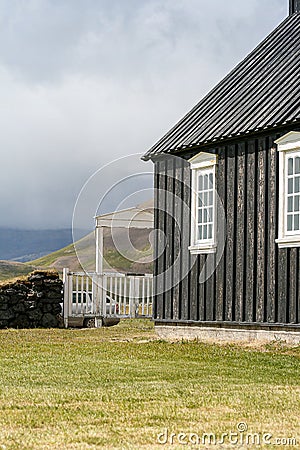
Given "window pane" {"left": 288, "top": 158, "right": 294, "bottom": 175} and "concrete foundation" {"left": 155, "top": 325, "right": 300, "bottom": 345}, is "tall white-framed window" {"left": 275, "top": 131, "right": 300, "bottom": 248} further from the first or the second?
"concrete foundation" {"left": 155, "top": 325, "right": 300, "bottom": 345}

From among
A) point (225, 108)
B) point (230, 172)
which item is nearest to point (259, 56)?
point (225, 108)

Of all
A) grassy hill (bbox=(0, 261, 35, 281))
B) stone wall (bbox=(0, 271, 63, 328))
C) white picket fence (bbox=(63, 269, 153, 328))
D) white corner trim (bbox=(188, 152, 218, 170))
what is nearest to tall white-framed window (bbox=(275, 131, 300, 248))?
white corner trim (bbox=(188, 152, 218, 170))

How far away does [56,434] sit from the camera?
22.9 ft

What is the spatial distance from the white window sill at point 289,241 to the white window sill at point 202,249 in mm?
1752

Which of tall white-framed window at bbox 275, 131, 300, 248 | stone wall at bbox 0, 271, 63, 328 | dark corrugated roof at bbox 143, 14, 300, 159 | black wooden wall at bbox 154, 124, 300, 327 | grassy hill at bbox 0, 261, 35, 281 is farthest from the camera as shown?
grassy hill at bbox 0, 261, 35, 281

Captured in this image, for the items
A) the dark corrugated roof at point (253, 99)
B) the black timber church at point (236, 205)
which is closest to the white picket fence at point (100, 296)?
the black timber church at point (236, 205)

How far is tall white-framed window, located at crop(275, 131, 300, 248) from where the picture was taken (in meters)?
14.5

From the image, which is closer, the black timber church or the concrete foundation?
the concrete foundation

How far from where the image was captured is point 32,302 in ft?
71.7

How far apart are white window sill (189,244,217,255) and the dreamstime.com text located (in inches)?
361

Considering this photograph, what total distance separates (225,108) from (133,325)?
6861 millimetres

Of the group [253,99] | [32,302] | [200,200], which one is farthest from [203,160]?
[32,302]

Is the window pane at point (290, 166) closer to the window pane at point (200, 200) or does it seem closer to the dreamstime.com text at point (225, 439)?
the window pane at point (200, 200)

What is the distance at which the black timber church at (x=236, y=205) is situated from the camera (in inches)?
577
